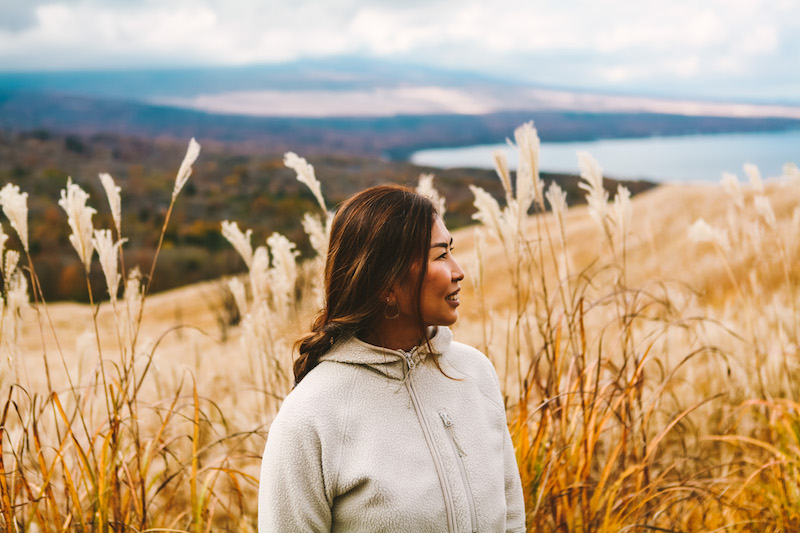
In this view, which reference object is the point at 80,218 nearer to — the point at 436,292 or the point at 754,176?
the point at 436,292

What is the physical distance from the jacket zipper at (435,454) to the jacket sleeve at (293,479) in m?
0.26

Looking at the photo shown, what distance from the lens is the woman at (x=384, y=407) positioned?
132cm

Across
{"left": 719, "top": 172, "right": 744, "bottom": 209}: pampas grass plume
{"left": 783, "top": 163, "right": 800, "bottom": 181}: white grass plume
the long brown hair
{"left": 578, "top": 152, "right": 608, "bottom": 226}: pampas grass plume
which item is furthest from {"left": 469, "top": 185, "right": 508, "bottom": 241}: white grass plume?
{"left": 783, "top": 163, "right": 800, "bottom": 181}: white grass plume

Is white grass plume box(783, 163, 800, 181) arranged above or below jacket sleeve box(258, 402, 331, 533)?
above

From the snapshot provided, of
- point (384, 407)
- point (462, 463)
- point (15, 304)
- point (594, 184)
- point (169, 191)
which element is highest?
point (594, 184)

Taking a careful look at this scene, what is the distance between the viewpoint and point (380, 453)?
4.46 ft

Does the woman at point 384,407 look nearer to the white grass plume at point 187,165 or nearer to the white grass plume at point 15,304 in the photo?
the white grass plume at point 187,165

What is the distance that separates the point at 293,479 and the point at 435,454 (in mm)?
330

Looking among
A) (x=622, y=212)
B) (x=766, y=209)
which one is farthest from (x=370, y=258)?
(x=766, y=209)

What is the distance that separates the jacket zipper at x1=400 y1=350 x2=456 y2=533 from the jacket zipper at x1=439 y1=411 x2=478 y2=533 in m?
0.05

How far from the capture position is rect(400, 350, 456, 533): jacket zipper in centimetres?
139

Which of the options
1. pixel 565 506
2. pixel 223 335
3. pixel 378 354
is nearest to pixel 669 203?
pixel 223 335

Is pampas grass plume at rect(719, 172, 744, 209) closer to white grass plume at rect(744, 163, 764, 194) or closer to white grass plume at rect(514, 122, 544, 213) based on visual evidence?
white grass plume at rect(744, 163, 764, 194)

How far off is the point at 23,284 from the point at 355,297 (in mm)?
1331
